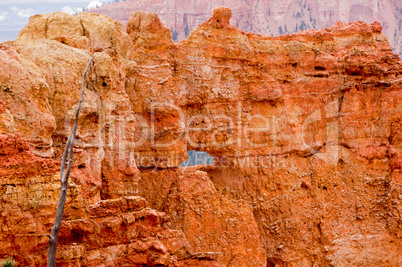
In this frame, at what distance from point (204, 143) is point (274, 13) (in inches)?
3376

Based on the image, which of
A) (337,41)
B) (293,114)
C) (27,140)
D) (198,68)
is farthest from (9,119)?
(337,41)

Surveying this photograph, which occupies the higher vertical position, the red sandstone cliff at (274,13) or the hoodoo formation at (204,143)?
the red sandstone cliff at (274,13)

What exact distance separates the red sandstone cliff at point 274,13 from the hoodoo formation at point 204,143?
75.7 metres

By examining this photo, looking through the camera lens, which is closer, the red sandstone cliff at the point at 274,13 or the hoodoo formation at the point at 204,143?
the hoodoo formation at the point at 204,143

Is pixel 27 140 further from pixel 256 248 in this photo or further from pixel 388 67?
pixel 388 67

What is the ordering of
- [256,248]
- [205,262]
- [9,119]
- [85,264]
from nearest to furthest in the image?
[9,119], [85,264], [205,262], [256,248]

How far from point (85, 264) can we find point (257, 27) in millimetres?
94278

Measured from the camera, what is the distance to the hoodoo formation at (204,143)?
11.9 meters

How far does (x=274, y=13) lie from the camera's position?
105938 millimetres

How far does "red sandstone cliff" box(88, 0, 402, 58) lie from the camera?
101 m

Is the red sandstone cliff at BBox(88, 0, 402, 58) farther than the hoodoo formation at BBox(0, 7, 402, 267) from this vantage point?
Yes

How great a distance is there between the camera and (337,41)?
1032 inches

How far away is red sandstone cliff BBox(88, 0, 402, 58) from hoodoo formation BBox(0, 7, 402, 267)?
248 feet

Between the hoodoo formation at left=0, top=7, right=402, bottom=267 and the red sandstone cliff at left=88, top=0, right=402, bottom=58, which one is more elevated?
the red sandstone cliff at left=88, top=0, right=402, bottom=58
